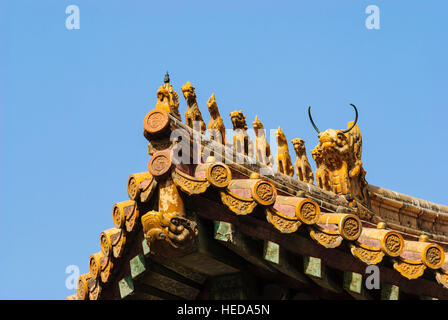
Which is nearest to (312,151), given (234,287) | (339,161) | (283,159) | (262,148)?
(339,161)

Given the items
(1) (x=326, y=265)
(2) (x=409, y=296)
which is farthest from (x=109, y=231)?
(2) (x=409, y=296)

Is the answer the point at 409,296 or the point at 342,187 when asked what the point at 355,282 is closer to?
the point at 409,296

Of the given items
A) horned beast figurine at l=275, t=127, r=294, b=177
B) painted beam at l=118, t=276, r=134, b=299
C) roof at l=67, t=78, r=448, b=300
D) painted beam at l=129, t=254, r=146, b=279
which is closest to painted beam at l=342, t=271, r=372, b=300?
roof at l=67, t=78, r=448, b=300

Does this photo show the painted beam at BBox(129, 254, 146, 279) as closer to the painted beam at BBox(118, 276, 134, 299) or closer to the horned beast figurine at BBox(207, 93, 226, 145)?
the painted beam at BBox(118, 276, 134, 299)

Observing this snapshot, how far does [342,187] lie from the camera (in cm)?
1380

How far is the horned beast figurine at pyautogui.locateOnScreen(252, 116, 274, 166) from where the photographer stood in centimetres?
1315

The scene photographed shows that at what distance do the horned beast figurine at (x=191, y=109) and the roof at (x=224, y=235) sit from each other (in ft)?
3.42

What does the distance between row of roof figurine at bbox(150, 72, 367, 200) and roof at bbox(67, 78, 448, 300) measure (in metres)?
1.24

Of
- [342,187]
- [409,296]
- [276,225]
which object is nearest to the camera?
[276,225]

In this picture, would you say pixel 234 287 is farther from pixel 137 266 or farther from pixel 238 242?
pixel 137 266

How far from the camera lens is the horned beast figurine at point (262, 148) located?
518 inches

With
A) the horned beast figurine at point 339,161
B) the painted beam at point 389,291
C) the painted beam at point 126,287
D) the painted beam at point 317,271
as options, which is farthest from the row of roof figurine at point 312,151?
the painted beam at point 389,291

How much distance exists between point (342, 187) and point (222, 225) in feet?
11.9

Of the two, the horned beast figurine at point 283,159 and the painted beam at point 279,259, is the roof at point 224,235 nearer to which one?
the painted beam at point 279,259
